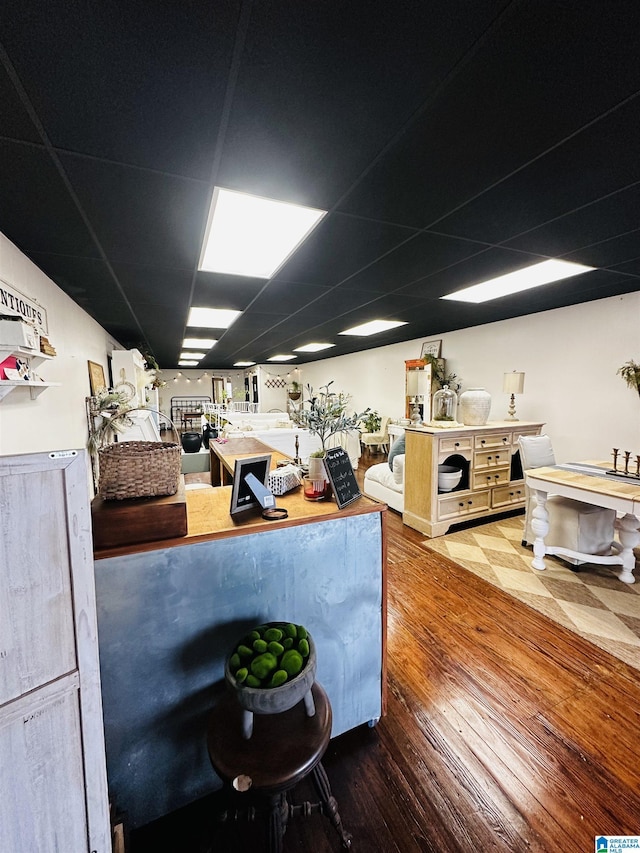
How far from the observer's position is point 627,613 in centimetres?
233

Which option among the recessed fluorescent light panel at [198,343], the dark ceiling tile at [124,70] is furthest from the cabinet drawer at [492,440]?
the recessed fluorescent light panel at [198,343]

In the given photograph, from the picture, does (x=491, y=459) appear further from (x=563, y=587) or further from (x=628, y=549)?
(x=563, y=587)

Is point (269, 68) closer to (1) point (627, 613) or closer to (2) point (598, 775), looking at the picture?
(2) point (598, 775)

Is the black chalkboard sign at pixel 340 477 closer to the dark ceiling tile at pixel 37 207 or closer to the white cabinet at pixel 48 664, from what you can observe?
the white cabinet at pixel 48 664

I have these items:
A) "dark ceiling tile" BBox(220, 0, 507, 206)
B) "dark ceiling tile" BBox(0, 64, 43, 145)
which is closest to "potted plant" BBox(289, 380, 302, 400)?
"dark ceiling tile" BBox(220, 0, 507, 206)

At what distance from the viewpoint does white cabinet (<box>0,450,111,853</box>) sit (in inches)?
25.2

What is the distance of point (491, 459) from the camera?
3.88m

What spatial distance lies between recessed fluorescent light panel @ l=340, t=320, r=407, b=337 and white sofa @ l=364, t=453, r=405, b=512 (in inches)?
81.3

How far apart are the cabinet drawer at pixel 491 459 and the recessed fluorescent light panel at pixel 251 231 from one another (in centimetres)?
285

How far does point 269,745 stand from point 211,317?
441cm

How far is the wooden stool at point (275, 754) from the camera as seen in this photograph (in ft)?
3.07

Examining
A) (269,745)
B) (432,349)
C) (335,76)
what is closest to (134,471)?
(269,745)

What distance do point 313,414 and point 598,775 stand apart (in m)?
1.85

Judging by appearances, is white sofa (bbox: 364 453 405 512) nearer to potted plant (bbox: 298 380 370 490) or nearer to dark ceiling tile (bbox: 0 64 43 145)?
potted plant (bbox: 298 380 370 490)
